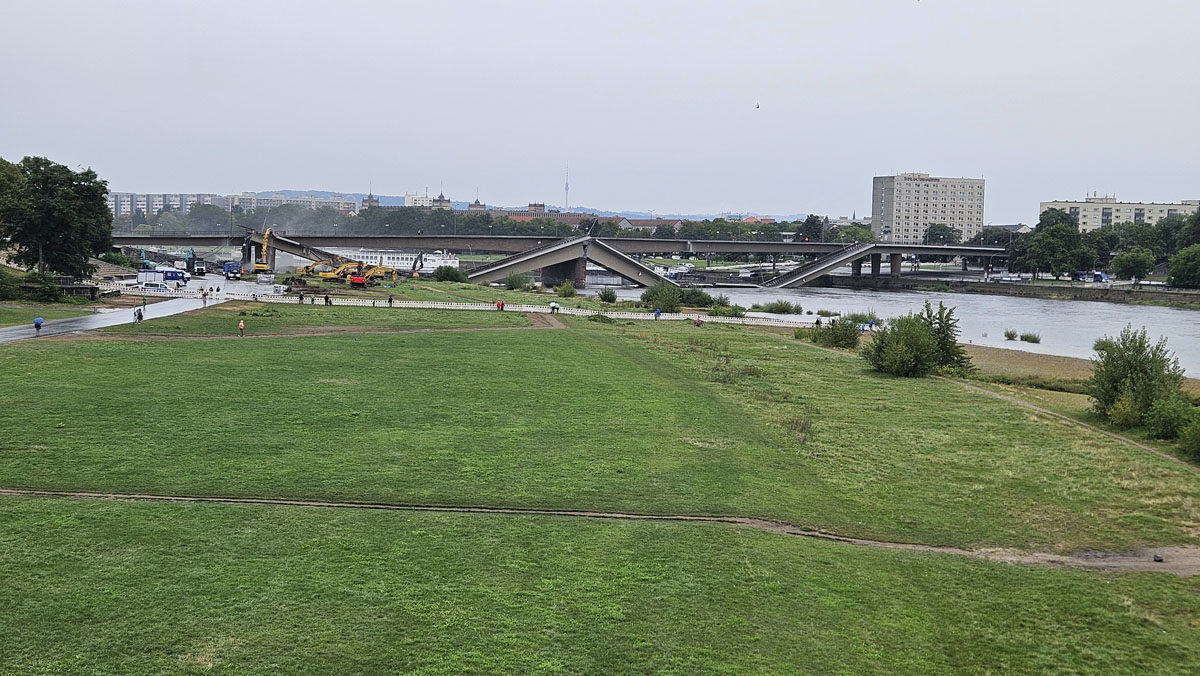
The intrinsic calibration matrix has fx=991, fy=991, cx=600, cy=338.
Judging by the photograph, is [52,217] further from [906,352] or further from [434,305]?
[906,352]

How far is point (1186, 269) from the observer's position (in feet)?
363

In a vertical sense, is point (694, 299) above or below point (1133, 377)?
above

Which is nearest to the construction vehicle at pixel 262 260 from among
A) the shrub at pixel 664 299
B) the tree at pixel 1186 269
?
the shrub at pixel 664 299

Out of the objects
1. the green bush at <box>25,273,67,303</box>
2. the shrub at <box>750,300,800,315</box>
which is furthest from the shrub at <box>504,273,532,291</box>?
the green bush at <box>25,273,67,303</box>

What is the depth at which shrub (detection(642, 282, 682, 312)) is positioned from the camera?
77.3 metres

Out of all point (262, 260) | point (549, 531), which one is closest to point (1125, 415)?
point (549, 531)

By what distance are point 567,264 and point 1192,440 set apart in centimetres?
9615

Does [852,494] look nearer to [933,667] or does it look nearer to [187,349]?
[933,667]

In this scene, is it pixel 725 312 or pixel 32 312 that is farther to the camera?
pixel 725 312

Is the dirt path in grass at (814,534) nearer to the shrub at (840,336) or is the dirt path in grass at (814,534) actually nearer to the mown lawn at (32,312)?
the mown lawn at (32,312)

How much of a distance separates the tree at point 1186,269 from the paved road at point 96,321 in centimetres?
10194

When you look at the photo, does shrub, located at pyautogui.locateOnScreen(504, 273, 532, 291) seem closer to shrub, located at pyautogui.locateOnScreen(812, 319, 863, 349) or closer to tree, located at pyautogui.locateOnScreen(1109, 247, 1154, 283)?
shrub, located at pyautogui.locateOnScreen(812, 319, 863, 349)

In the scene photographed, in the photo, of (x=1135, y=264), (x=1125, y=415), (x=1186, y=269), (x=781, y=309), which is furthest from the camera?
(x=1135, y=264)

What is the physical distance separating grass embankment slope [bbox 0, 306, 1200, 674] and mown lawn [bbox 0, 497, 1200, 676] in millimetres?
52
